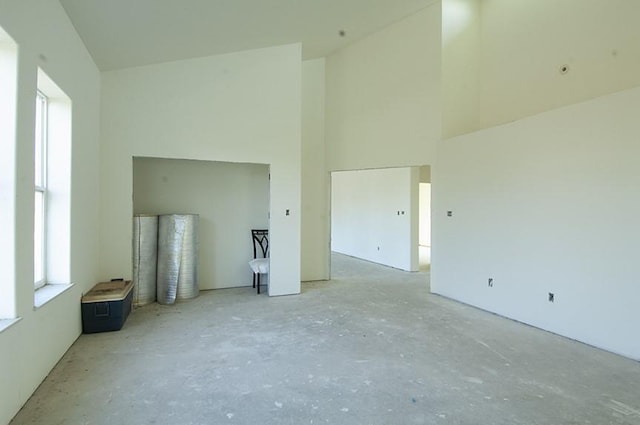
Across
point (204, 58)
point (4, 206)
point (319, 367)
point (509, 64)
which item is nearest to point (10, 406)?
point (4, 206)

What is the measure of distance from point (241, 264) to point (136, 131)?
255cm

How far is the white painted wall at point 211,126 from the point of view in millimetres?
4508

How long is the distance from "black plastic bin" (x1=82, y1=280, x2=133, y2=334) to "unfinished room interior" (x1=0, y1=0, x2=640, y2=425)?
108 millimetres

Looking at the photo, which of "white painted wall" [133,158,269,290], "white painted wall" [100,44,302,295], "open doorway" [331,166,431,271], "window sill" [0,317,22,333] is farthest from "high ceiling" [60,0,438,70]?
"open doorway" [331,166,431,271]

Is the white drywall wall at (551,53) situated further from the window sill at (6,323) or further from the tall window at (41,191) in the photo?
the window sill at (6,323)

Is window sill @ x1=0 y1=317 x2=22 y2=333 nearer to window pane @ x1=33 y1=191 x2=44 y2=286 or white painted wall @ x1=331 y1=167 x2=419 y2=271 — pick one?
window pane @ x1=33 y1=191 x2=44 y2=286

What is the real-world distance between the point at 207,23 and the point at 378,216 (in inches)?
231

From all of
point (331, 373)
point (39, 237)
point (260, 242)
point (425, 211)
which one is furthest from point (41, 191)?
point (425, 211)

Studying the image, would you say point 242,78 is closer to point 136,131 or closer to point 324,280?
point 136,131

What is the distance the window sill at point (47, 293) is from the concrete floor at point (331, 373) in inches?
22.9

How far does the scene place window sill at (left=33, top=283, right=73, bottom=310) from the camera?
2672 mm

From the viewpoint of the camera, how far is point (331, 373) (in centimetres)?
288

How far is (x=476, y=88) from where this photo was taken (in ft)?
18.7

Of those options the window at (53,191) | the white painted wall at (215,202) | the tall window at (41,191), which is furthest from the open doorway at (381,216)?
the tall window at (41,191)
